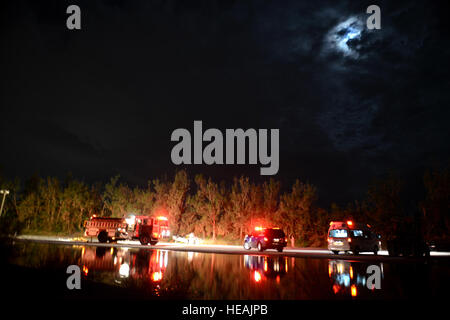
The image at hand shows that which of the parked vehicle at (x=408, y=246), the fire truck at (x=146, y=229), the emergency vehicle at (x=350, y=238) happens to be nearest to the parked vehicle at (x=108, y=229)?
the fire truck at (x=146, y=229)

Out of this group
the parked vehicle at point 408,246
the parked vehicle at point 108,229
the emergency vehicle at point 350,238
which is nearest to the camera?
the parked vehicle at point 408,246

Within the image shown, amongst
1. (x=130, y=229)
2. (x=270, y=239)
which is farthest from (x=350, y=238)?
(x=130, y=229)

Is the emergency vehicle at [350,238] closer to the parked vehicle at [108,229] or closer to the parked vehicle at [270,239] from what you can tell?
the parked vehicle at [270,239]

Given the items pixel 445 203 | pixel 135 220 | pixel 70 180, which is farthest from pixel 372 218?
pixel 70 180

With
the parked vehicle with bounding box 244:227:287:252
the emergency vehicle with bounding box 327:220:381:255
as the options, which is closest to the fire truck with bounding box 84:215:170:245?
the parked vehicle with bounding box 244:227:287:252

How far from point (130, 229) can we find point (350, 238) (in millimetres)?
19633

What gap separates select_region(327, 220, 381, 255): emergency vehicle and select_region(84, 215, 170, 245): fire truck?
608 inches

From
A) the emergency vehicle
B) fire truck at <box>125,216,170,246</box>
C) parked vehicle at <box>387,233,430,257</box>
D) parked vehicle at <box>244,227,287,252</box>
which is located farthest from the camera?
fire truck at <box>125,216,170,246</box>

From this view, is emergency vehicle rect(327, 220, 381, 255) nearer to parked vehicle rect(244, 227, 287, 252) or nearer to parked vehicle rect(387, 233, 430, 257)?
parked vehicle rect(387, 233, 430, 257)

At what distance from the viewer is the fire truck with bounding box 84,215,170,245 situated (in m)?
25.1

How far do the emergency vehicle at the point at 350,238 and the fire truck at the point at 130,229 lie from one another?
15.4m

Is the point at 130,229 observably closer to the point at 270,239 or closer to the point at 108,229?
the point at 108,229

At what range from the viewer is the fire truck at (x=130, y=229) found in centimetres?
2508
